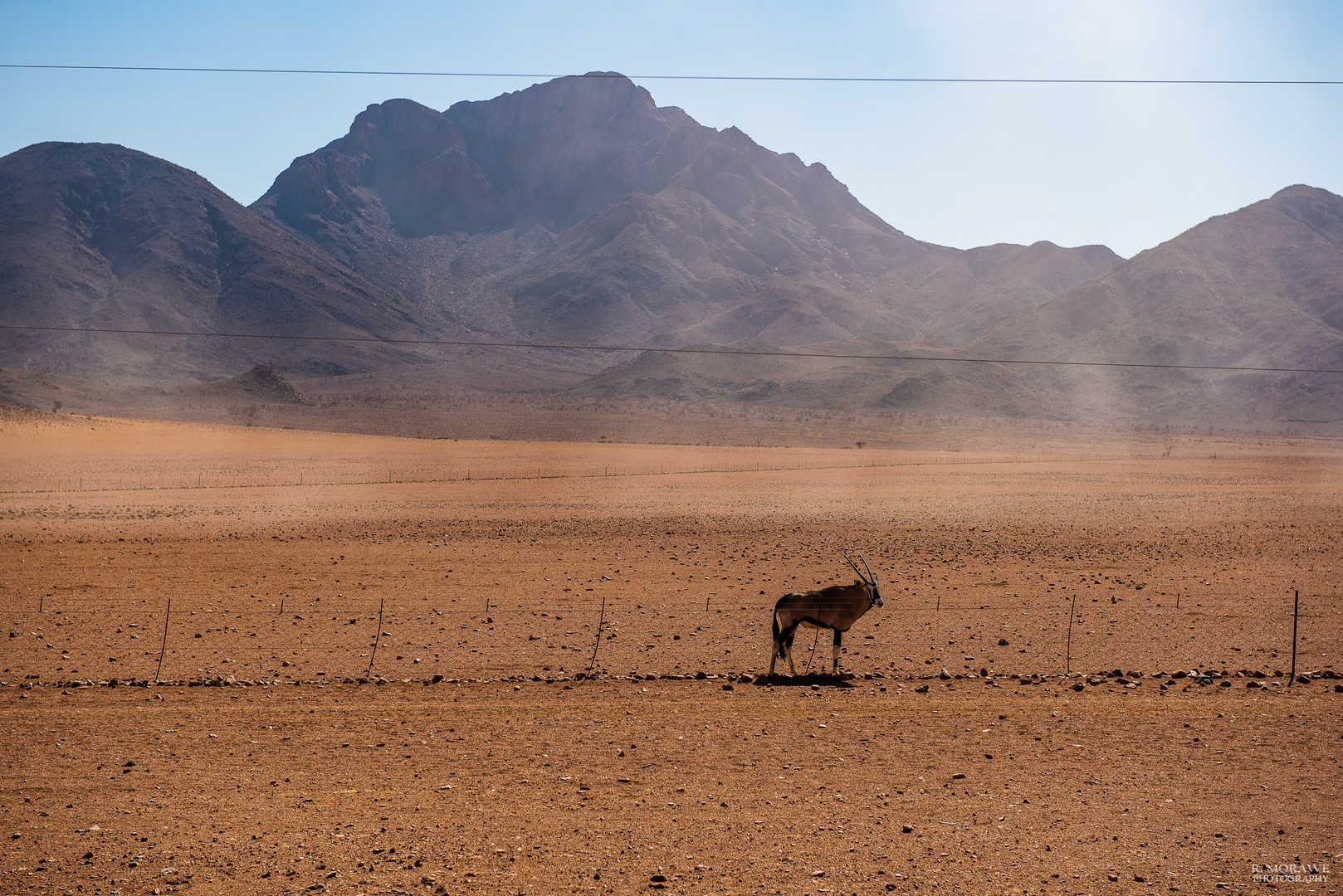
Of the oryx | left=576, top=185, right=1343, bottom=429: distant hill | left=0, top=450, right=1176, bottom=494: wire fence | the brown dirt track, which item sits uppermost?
left=576, top=185, right=1343, bottom=429: distant hill

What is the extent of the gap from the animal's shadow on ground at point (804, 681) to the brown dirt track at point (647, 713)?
12 centimetres

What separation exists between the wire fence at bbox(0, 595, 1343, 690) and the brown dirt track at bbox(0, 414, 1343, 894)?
94 millimetres

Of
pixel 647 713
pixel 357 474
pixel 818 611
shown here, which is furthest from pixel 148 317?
pixel 647 713

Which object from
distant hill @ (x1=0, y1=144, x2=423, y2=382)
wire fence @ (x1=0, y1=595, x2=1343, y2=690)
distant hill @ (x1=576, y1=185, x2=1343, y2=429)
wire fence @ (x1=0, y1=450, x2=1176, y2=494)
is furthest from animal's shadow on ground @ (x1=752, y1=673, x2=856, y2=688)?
distant hill @ (x1=0, y1=144, x2=423, y2=382)

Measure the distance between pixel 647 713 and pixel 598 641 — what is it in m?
3.48

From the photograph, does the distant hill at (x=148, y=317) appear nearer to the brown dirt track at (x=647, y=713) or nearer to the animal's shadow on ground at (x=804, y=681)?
the brown dirt track at (x=647, y=713)

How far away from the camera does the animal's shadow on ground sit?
40.2 ft

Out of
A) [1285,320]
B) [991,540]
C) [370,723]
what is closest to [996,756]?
[370,723]

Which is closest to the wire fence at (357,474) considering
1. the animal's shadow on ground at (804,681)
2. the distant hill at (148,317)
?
the animal's shadow on ground at (804,681)

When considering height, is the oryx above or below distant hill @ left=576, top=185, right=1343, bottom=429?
below

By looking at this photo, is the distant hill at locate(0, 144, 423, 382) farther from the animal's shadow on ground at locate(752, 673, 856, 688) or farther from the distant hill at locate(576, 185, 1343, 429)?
the animal's shadow on ground at locate(752, 673, 856, 688)

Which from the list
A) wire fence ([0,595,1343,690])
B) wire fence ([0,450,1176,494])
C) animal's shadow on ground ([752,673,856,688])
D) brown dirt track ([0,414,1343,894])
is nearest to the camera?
brown dirt track ([0,414,1343,894])

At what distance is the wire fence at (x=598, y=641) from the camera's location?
42.7 ft

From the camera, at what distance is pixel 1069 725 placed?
10633 millimetres
